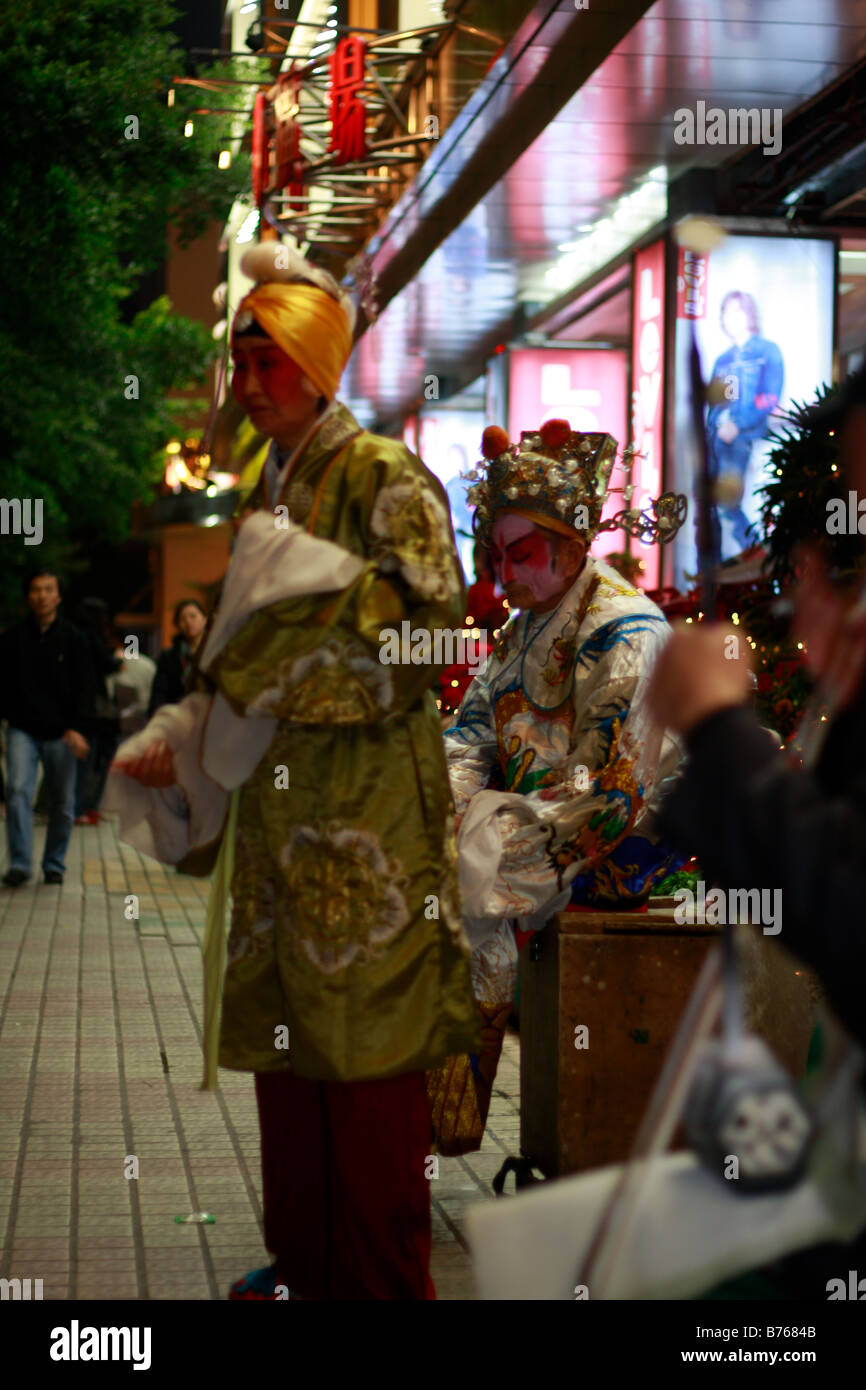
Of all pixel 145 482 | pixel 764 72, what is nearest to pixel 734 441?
pixel 764 72

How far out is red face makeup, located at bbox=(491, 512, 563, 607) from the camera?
4.24 m

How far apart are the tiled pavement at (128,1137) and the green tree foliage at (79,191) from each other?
3173 millimetres

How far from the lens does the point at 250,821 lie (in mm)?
3135

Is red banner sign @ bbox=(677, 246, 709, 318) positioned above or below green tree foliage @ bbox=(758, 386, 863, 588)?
above

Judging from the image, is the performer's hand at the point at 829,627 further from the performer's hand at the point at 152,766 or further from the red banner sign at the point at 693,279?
the red banner sign at the point at 693,279

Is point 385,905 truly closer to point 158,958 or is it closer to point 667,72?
point 158,958

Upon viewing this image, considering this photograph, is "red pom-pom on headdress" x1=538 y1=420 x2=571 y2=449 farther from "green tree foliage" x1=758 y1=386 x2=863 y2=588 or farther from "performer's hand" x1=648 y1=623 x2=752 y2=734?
"performer's hand" x1=648 y1=623 x2=752 y2=734

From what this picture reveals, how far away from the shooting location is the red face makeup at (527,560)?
4238 millimetres

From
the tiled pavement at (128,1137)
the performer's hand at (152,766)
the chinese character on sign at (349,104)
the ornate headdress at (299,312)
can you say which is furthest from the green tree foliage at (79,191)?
the performer's hand at (152,766)

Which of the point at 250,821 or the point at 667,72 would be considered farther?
the point at 667,72

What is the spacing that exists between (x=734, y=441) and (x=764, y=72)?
203cm

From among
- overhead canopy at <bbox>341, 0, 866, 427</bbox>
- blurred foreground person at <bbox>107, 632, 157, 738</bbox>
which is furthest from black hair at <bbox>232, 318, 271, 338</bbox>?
blurred foreground person at <bbox>107, 632, 157, 738</bbox>

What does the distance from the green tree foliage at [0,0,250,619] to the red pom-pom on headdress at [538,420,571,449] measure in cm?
482

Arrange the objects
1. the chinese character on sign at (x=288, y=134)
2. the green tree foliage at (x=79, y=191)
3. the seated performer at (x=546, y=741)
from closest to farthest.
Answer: the seated performer at (x=546, y=741) → the green tree foliage at (x=79, y=191) → the chinese character on sign at (x=288, y=134)
